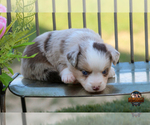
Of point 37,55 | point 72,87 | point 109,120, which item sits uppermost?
point 37,55

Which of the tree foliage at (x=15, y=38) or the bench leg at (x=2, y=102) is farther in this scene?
the bench leg at (x=2, y=102)

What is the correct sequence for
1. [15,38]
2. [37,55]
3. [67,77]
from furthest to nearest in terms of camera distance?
[37,55] < [67,77] < [15,38]

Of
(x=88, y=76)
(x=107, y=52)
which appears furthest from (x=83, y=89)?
(x=107, y=52)

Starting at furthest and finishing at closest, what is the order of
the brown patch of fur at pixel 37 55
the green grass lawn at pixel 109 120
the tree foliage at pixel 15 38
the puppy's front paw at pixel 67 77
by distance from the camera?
the brown patch of fur at pixel 37 55, the puppy's front paw at pixel 67 77, the green grass lawn at pixel 109 120, the tree foliage at pixel 15 38

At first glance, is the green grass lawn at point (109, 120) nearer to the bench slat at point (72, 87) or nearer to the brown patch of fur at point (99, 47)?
the bench slat at point (72, 87)

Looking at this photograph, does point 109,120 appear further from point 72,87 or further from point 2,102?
point 2,102

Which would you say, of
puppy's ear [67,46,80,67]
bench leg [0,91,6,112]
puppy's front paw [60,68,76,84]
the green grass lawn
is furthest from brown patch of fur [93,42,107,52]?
bench leg [0,91,6,112]

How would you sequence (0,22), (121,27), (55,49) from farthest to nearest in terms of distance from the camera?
1. (121,27)
2. (55,49)
3. (0,22)

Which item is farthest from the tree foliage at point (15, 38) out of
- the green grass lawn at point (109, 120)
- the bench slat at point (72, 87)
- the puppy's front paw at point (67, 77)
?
the green grass lawn at point (109, 120)

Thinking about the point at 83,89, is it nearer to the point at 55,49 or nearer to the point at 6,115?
the point at 55,49

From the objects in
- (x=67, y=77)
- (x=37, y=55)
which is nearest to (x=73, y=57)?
(x=67, y=77)

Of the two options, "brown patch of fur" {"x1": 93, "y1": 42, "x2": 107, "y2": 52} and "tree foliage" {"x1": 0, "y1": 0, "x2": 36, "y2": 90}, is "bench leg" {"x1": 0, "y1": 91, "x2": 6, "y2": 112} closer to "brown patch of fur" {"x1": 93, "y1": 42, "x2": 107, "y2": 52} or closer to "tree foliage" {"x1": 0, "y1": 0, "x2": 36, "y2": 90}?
"tree foliage" {"x1": 0, "y1": 0, "x2": 36, "y2": 90}
